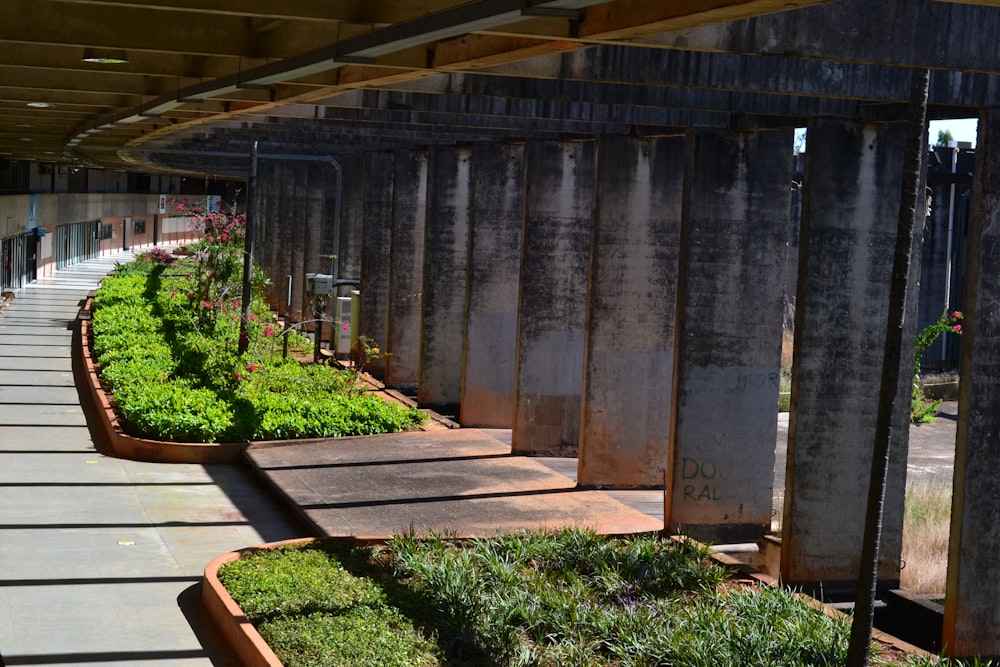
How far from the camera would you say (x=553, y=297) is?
1942cm

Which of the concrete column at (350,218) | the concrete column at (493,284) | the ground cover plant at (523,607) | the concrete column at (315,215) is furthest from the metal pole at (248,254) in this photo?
the ground cover plant at (523,607)

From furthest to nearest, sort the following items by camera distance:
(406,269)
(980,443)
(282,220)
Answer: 1. (282,220)
2. (406,269)
3. (980,443)

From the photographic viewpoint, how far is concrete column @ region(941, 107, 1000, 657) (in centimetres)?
1080

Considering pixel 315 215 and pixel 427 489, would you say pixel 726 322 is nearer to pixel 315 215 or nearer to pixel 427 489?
pixel 427 489

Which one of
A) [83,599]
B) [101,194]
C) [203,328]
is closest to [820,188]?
[83,599]

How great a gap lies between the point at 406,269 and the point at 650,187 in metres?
10.9

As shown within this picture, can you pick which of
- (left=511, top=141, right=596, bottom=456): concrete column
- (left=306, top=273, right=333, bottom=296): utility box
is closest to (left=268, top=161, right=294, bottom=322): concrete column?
(left=306, top=273, right=333, bottom=296): utility box

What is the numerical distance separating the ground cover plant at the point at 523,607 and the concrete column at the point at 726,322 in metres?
1.60

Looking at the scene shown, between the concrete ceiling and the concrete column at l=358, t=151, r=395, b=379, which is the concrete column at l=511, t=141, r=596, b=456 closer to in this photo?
the concrete ceiling

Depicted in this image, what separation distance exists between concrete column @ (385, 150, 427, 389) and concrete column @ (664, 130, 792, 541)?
13.2 meters

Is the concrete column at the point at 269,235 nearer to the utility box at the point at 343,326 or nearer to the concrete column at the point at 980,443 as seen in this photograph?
the utility box at the point at 343,326

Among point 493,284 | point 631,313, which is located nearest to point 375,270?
point 493,284

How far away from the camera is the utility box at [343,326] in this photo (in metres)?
30.4

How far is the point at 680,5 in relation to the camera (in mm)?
6848
